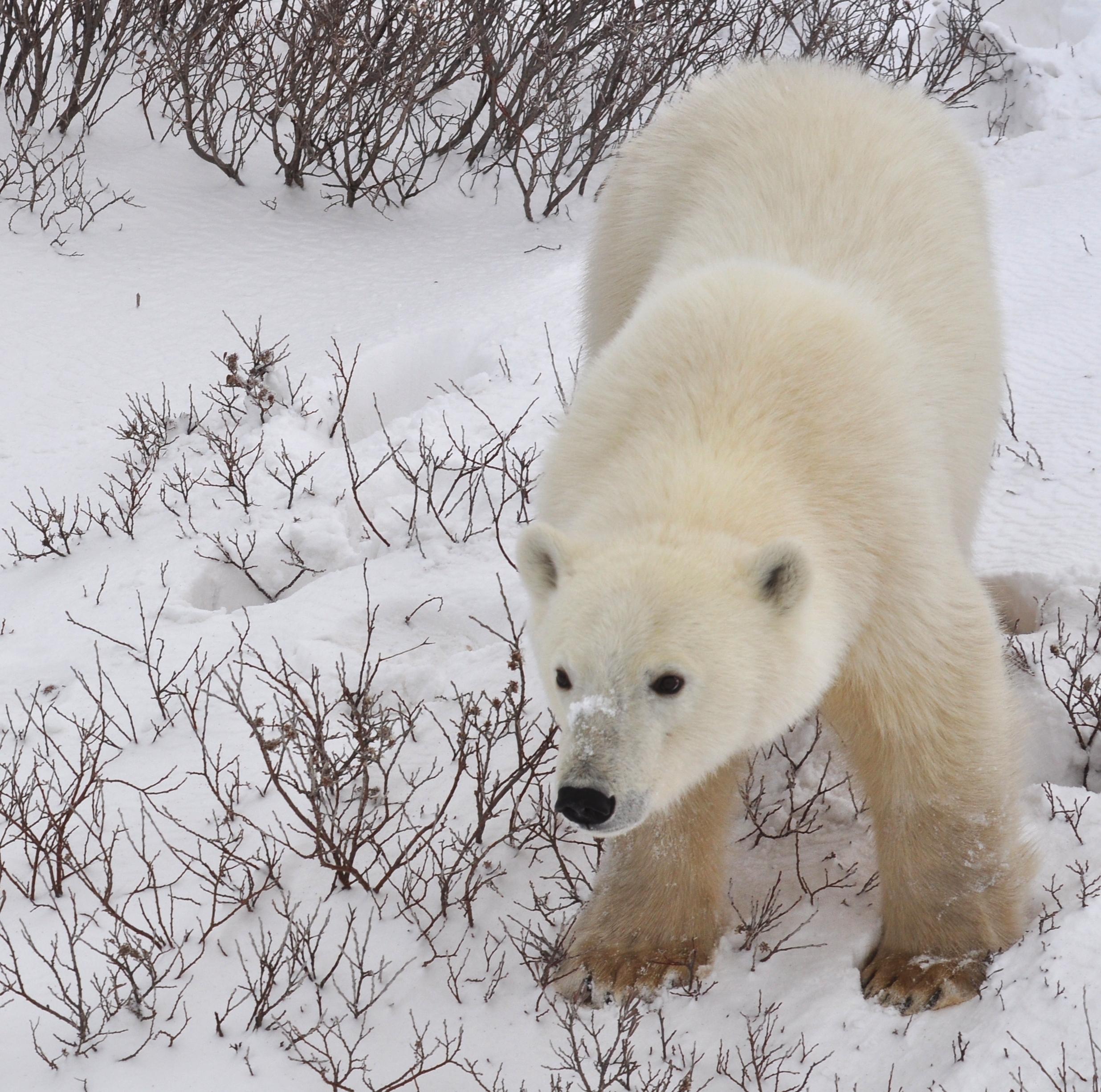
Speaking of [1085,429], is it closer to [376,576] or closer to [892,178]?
[892,178]

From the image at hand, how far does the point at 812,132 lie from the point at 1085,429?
2028 millimetres

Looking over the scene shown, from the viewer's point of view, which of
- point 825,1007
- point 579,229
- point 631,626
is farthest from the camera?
point 579,229

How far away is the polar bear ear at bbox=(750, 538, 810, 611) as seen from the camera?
2.07 m

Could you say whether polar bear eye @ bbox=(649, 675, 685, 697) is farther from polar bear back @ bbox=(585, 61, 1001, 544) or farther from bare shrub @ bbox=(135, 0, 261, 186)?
bare shrub @ bbox=(135, 0, 261, 186)

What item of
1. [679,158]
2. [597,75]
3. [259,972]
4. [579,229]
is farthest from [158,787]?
[597,75]

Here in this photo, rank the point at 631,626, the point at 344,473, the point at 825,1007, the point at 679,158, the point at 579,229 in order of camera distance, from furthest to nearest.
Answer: the point at 579,229, the point at 344,473, the point at 679,158, the point at 825,1007, the point at 631,626

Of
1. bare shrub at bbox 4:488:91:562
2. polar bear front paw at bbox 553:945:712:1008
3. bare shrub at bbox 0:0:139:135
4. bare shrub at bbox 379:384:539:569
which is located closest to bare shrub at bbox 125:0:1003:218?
bare shrub at bbox 0:0:139:135

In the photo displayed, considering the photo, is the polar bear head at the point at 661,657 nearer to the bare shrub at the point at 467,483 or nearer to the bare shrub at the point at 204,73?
the bare shrub at the point at 467,483

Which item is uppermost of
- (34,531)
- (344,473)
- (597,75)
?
(597,75)

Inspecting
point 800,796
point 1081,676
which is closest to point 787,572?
point 800,796

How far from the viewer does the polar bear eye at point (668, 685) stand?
2045mm

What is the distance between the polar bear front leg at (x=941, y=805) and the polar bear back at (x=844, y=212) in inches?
24.4

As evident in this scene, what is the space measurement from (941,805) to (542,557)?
1.10 meters

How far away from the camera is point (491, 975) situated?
274 cm
